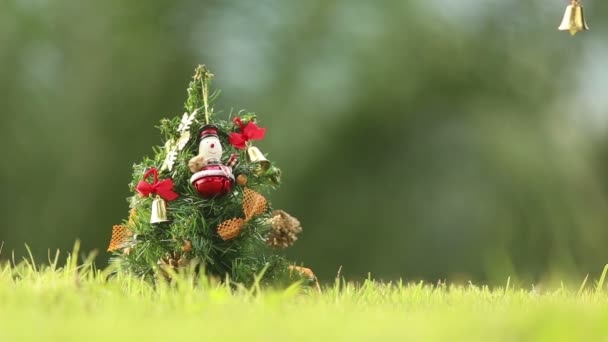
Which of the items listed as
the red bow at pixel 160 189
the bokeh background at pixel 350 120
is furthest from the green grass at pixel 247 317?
the bokeh background at pixel 350 120

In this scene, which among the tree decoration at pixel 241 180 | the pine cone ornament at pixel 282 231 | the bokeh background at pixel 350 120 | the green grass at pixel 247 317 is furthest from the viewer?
the bokeh background at pixel 350 120

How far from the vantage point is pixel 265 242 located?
80.7 inches

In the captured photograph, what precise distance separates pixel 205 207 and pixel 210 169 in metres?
0.10

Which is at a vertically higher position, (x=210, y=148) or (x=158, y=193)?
(x=210, y=148)

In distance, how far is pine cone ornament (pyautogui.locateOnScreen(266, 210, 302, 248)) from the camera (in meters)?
2.06

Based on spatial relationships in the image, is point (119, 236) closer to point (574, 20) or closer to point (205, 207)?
point (205, 207)

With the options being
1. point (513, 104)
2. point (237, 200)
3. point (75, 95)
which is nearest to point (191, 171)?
point (237, 200)

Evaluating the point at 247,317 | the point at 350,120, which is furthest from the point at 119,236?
the point at 350,120

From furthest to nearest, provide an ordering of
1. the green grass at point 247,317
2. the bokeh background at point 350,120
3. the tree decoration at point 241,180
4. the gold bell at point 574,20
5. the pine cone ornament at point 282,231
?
the bokeh background at point 350,120
the pine cone ornament at point 282,231
the tree decoration at point 241,180
the gold bell at point 574,20
the green grass at point 247,317

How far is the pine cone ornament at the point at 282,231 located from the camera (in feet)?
6.77

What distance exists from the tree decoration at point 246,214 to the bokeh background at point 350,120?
1747 millimetres

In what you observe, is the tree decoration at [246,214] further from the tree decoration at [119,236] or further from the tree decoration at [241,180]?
the tree decoration at [119,236]

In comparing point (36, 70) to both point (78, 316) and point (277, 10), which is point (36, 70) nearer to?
point (277, 10)

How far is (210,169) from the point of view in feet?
6.22
